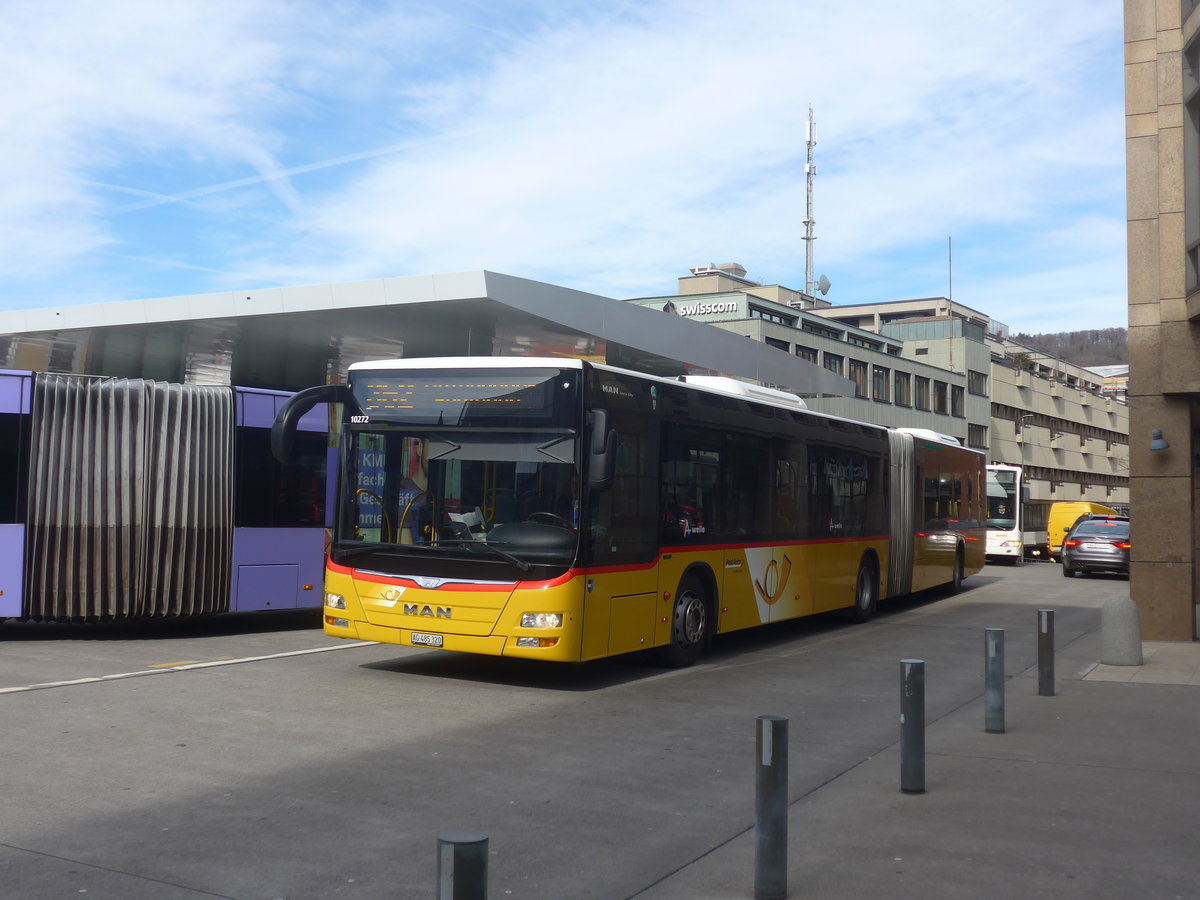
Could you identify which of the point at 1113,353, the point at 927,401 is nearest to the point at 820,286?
the point at 927,401

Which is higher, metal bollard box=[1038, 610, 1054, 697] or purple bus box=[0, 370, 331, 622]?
purple bus box=[0, 370, 331, 622]

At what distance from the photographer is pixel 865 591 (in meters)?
18.2

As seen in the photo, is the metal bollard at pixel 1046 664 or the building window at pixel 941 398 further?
the building window at pixel 941 398

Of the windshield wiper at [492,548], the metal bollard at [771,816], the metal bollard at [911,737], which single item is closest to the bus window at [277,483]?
the windshield wiper at [492,548]

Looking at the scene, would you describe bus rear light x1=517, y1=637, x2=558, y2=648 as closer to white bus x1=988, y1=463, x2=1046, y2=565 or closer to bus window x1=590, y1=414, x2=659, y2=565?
bus window x1=590, y1=414, x2=659, y2=565

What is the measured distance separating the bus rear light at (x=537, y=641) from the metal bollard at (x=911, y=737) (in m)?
3.77

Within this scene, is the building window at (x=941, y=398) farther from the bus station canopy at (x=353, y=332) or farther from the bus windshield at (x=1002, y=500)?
the bus station canopy at (x=353, y=332)

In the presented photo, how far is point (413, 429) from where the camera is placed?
36.2 feet

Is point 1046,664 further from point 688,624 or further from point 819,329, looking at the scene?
point 819,329

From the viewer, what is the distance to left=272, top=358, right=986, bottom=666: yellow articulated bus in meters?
10.5

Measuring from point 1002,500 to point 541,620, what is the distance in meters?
30.5

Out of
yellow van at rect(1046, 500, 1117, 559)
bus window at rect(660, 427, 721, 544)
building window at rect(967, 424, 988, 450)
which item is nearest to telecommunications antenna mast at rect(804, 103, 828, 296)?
building window at rect(967, 424, 988, 450)

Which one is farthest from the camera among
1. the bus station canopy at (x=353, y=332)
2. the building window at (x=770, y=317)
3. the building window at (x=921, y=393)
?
the building window at (x=921, y=393)

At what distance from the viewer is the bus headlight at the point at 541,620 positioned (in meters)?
10.3
